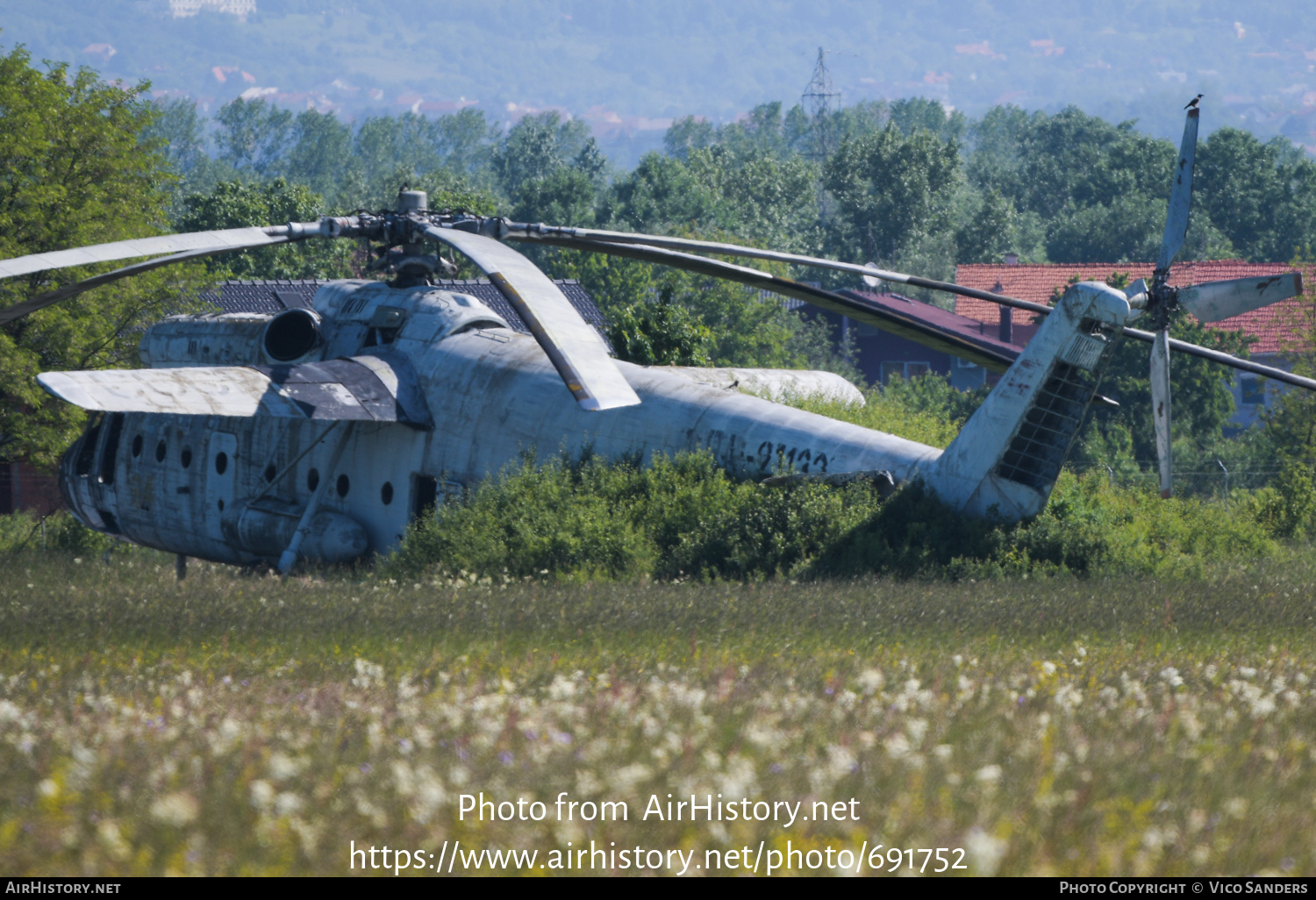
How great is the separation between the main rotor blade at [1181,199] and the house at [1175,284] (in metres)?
43.2

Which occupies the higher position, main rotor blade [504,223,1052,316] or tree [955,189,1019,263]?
tree [955,189,1019,263]

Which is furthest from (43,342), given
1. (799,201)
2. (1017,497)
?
(799,201)

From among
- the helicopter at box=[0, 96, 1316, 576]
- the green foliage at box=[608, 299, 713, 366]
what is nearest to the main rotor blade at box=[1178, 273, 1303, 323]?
the helicopter at box=[0, 96, 1316, 576]

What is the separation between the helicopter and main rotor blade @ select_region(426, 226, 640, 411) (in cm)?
6

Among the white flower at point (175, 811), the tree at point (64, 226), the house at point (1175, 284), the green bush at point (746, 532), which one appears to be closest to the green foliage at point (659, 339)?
the tree at point (64, 226)

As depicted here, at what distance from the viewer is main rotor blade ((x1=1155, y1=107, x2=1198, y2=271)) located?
42.9 feet

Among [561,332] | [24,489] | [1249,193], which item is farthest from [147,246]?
[1249,193]

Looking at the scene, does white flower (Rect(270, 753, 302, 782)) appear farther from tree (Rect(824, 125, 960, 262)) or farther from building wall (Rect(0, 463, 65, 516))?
tree (Rect(824, 125, 960, 262))

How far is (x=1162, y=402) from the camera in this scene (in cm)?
1342

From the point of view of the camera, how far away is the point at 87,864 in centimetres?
441

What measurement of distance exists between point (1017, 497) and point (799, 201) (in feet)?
418

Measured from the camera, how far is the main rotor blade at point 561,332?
10.7m

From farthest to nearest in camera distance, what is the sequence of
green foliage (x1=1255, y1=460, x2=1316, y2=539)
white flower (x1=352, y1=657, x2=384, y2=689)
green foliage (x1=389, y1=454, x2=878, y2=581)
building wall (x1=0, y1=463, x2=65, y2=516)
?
building wall (x1=0, y1=463, x2=65, y2=516) < green foliage (x1=1255, y1=460, x2=1316, y2=539) < green foliage (x1=389, y1=454, x2=878, y2=581) < white flower (x1=352, y1=657, x2=384, y2=689)

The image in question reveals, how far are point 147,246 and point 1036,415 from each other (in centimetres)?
1032
